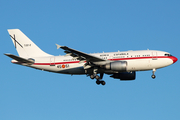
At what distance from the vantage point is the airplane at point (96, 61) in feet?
127

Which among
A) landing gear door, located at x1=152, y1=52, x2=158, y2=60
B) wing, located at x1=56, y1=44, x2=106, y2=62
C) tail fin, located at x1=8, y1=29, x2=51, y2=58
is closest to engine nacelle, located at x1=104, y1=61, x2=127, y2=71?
wing, located at x1=56, y1=44, x2=106, y2=62

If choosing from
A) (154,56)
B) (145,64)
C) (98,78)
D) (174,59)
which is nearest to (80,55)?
(98,78)

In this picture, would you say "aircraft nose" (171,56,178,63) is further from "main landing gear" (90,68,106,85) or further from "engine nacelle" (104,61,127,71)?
"main landing gear" (90,68,106,85)

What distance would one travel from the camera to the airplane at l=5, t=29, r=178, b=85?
127 feet

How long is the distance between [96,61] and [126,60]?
406 centimetres

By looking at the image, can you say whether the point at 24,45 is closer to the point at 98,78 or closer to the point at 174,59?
the point at 98,78

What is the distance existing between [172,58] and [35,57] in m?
19.8

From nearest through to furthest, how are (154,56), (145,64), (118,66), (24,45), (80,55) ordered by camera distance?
(80,55)
(118,66)
(145,64)
(154,56)
(24,45)

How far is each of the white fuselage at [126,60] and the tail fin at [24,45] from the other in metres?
2.73

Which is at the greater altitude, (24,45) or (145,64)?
(24,45)

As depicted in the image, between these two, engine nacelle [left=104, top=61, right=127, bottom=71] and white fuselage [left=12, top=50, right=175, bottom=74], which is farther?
white fuselage [left=12, top=50, right=175, bottom=74]

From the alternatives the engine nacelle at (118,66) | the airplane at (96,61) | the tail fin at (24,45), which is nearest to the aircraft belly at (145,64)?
the airplane at (96,61)

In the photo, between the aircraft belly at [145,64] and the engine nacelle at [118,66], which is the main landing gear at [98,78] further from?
the aircraft belly at [145,64]

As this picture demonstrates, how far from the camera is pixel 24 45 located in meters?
45.1
